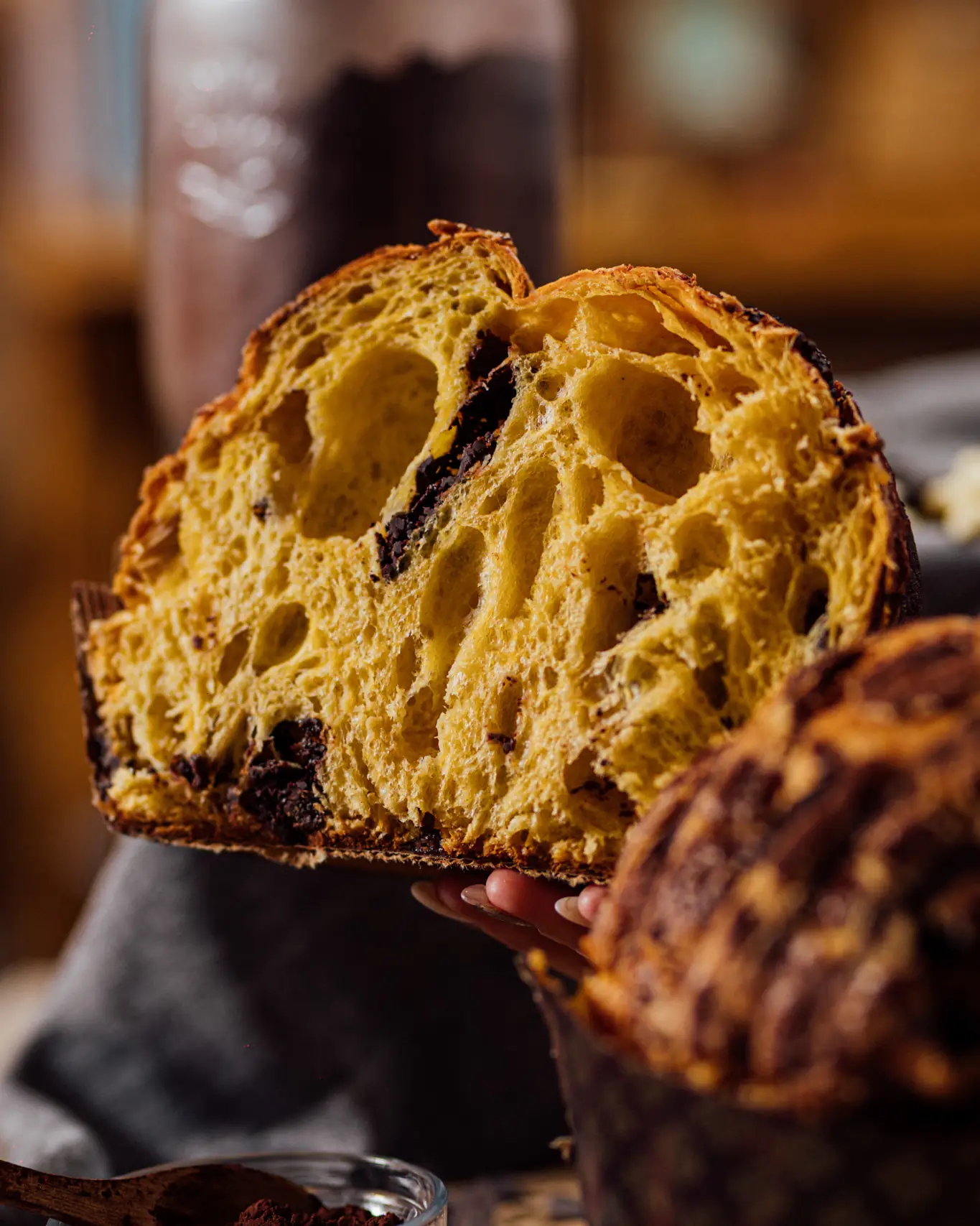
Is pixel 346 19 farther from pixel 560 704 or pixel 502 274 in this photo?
pixel 560 704

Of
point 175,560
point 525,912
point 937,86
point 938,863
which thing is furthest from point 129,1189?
point 937,86

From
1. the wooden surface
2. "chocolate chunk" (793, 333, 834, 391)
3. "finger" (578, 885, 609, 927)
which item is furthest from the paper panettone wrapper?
the wooden surface

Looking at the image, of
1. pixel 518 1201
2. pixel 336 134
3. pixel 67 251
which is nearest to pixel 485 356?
pixel 336 134

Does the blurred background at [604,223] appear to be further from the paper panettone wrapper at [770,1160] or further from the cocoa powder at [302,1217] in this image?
the paper panettone wrapper at [770,1160]

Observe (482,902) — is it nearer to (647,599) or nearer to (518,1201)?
(647,599)

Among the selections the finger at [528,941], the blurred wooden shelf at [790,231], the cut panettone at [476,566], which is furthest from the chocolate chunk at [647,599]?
the blurred wooden shelf at [790,231]

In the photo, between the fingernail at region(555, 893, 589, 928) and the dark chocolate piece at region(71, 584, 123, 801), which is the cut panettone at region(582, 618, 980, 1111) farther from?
the dark chocolate piece at region(71, 584, 123, 801)
